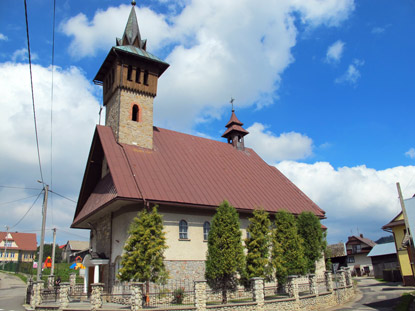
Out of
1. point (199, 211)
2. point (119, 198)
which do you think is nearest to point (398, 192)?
point (199, 211)

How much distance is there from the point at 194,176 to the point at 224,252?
651 centimetres

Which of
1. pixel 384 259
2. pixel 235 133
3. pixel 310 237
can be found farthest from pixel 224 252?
pixel 384 259

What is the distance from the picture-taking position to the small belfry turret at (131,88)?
22673mm

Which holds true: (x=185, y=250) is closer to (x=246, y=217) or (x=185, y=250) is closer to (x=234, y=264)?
(x=234, y=264)

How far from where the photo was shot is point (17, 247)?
7369 cm

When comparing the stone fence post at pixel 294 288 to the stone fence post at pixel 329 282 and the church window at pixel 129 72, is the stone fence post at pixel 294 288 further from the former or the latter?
the church window at pixel 129 72

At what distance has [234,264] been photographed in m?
16.7

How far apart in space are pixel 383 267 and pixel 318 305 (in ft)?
84.2

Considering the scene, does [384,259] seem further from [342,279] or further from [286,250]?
[286,250]

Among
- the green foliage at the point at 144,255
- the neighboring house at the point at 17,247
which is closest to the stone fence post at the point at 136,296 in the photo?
the green foliage at the point at 144,255

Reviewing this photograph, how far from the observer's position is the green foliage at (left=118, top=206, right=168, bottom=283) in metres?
15.1

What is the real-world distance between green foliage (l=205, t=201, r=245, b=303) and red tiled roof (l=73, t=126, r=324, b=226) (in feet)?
8.06

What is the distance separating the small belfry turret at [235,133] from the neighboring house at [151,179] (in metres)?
1.54

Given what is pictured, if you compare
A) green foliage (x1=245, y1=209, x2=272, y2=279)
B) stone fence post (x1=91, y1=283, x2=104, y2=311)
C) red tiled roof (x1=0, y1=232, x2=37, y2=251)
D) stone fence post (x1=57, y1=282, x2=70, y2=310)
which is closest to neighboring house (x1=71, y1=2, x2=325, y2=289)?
green foliage (x1=245, y1=209, x2=272, y2=279)
